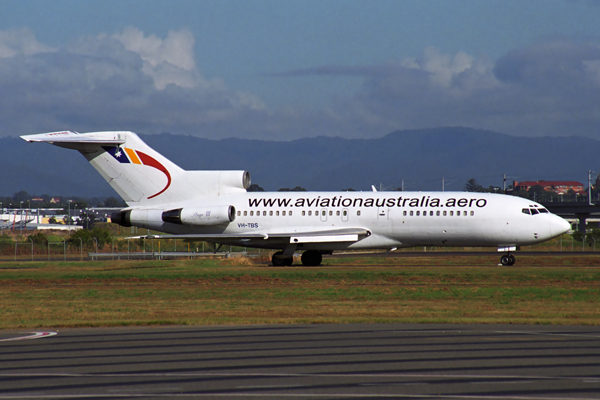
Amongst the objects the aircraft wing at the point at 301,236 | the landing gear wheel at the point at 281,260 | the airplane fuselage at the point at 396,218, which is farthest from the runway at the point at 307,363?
the landing gear wheel at the point at 281,260

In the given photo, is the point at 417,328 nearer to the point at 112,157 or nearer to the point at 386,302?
the point at 386,302

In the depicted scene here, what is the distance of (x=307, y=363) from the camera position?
441 inches

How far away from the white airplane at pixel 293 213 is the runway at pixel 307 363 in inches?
836

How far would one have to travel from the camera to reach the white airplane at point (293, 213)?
121ft

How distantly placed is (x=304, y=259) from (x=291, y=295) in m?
15.8

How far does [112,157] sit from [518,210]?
20648 millimetres

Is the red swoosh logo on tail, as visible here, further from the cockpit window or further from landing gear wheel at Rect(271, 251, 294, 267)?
the cockpit window

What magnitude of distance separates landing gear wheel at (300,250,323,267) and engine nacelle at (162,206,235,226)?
4.18 metres

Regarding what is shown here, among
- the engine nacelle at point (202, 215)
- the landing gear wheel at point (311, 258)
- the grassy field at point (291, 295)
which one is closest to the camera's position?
the grassy field at point (291, 295)

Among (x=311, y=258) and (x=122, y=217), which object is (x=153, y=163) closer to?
(x=122, y=217)

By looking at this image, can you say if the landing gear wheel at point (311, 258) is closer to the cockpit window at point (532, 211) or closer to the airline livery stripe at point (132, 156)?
the airline livery stripe at point (132, 156)

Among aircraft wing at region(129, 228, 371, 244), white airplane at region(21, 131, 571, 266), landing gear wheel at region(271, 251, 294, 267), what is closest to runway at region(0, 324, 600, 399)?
white airplane at region(21, 131, 571, 266)

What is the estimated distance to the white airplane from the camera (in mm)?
36750

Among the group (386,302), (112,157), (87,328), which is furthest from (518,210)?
(87,328)
